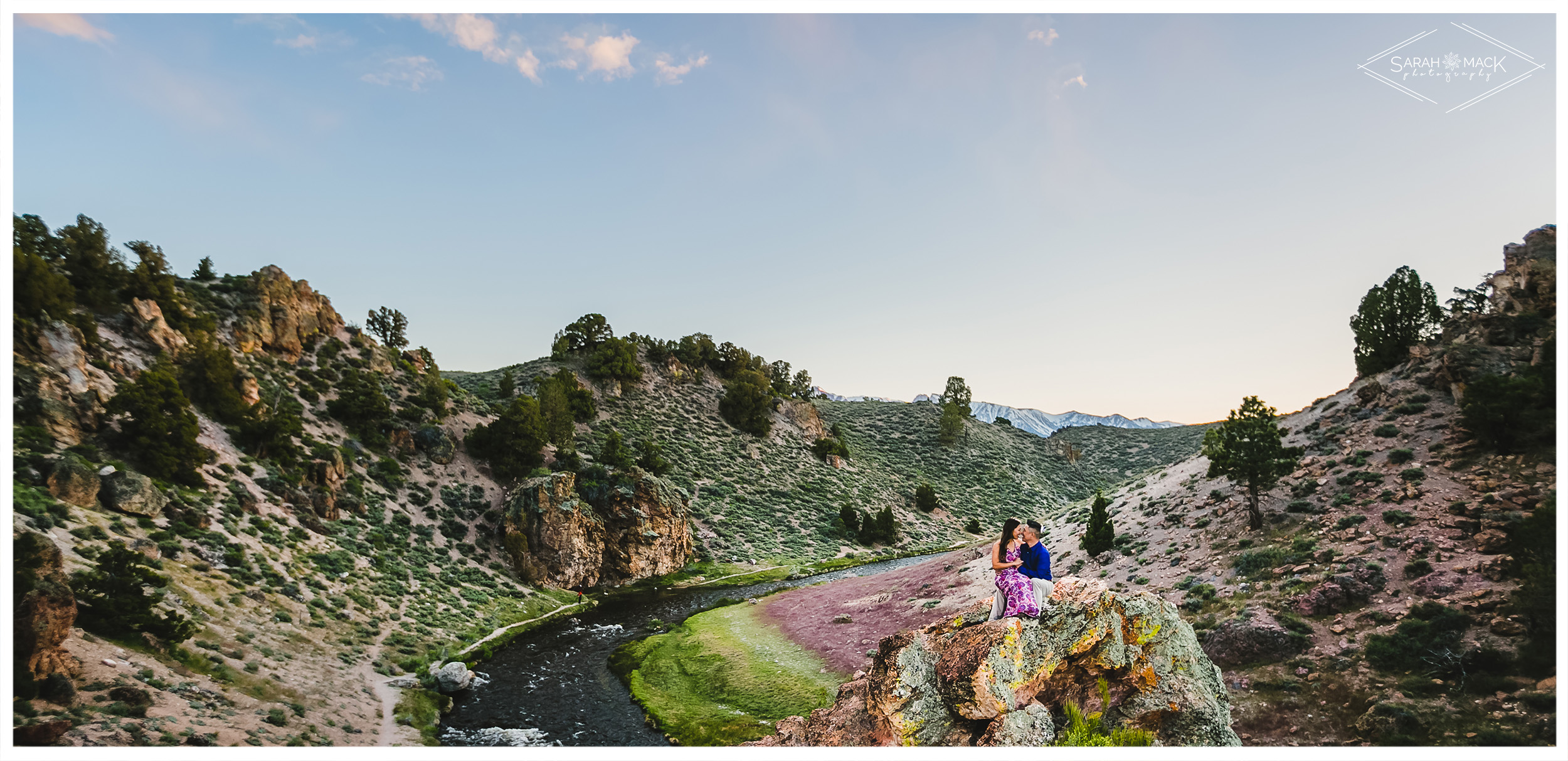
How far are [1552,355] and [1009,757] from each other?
27876 millimetres

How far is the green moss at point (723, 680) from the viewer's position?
63.9 feet

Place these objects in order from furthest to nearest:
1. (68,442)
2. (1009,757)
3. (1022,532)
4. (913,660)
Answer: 1. (68,442)
2. (913,660)
3. (1022,532)
4. (1009,757)

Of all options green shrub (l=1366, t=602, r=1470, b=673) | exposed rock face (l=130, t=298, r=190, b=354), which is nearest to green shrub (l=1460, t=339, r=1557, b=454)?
green shrub (l=1366, t=602, r=1470, b=673)

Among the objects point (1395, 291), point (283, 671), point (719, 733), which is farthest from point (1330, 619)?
point (283, 671)

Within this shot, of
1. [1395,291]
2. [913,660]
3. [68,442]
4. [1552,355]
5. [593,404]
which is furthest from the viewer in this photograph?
[593,404]

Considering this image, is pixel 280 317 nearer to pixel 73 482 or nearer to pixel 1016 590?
pixel 73 482

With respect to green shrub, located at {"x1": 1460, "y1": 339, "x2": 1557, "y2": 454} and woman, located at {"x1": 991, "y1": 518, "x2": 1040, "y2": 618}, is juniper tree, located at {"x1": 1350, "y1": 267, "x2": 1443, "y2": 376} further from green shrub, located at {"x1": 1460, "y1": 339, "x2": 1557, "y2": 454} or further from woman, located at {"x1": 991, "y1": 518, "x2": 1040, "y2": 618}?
woman, located at {"x1": 991, "y1": 518, "x2": 1040, "y2": 618}

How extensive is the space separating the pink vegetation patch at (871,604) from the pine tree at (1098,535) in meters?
5.86

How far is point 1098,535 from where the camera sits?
32.5 metres

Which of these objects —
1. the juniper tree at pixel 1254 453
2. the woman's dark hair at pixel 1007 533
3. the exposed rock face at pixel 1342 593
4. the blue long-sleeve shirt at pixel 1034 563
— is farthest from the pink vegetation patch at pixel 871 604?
the woman's dark hair at pixel 1007 533

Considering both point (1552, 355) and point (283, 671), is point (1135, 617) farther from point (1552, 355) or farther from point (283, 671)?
point (283, 671)

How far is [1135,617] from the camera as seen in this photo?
10.4m

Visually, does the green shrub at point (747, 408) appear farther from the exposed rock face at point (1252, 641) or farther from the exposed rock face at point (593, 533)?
the exposed rock face at point (1252, 641)

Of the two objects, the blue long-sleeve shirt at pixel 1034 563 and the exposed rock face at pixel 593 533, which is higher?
the blue long-sleeve shirt at pixel 1034 563
